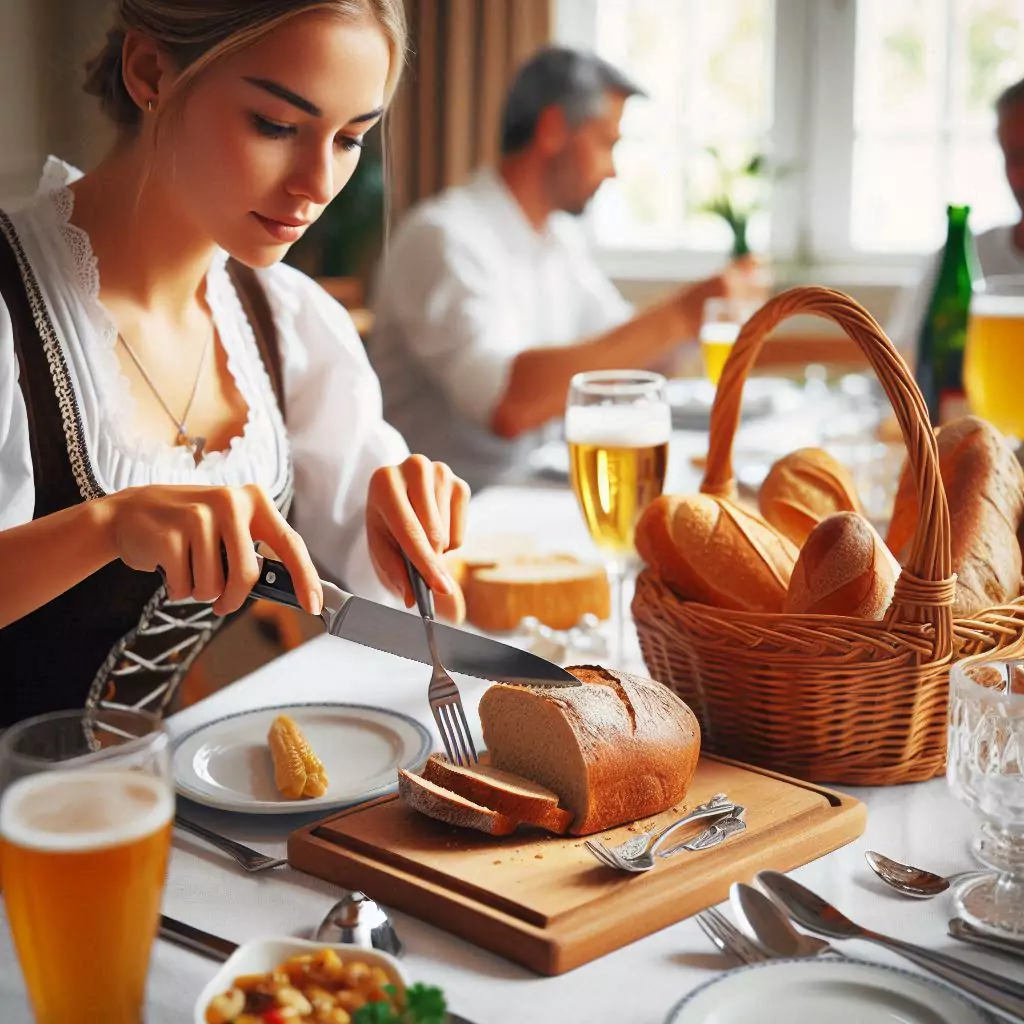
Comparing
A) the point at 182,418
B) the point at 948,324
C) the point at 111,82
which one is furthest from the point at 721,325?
the point at 111,82

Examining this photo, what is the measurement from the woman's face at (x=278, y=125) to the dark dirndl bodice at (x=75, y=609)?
210 millimetres

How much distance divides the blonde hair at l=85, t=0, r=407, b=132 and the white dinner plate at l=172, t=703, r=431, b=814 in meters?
0.58

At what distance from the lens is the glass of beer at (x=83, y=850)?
0.63m

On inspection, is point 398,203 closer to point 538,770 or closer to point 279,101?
point 279,101

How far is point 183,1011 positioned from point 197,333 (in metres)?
0.92

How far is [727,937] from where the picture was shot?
0.80 m

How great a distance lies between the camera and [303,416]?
1.60 meters

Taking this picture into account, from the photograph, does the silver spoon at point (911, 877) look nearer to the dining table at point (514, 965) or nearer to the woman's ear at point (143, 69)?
the dining table at point (514, 965)

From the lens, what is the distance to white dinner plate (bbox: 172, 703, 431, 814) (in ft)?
3.20

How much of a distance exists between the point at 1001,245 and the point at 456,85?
1944 mm

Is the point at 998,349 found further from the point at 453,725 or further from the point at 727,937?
the point at 727,937

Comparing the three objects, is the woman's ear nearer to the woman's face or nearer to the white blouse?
the woman's face

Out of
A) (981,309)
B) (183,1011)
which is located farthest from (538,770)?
(981,309)

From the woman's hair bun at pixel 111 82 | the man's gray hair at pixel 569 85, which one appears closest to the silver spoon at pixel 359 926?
the woman's hair bun at pixel 111 82
